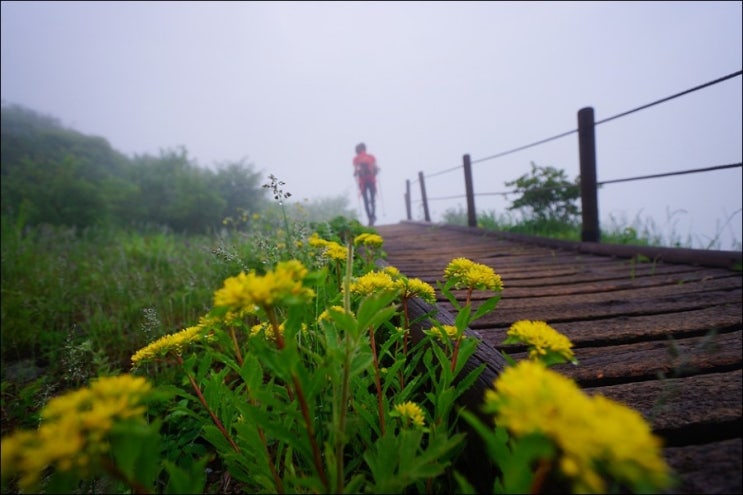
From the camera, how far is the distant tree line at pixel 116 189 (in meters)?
12.3

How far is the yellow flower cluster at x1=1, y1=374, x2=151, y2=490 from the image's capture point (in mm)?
386

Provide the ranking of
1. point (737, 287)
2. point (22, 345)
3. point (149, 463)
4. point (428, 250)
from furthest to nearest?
point (428, 250)
point (22, 345)
point (737, 287)
point (149, 463)

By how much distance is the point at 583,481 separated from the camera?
14.1 inches

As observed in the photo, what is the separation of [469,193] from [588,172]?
3098 mm

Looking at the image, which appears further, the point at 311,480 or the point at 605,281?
the point at 605,281

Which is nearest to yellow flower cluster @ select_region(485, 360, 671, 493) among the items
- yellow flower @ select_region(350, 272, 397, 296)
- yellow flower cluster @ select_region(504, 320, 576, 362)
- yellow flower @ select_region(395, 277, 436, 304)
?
yellow flower cluster @ select_region(504, 320, 576, 362)

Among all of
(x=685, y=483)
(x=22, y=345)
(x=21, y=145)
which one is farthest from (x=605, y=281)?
(x=21, y=145)

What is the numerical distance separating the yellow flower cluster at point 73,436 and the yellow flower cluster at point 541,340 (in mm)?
601

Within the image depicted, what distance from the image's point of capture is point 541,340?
62 centimetres

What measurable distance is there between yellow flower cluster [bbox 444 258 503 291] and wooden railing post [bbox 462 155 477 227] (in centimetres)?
613

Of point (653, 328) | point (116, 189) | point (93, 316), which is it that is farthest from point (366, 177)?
point (116, 189)

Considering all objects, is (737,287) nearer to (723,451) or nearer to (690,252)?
(690,252)

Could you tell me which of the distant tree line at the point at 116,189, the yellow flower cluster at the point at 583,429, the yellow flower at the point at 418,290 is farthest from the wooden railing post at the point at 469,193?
the distant tree line at the point at 116,189

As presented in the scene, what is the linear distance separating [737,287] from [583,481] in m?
2.58
